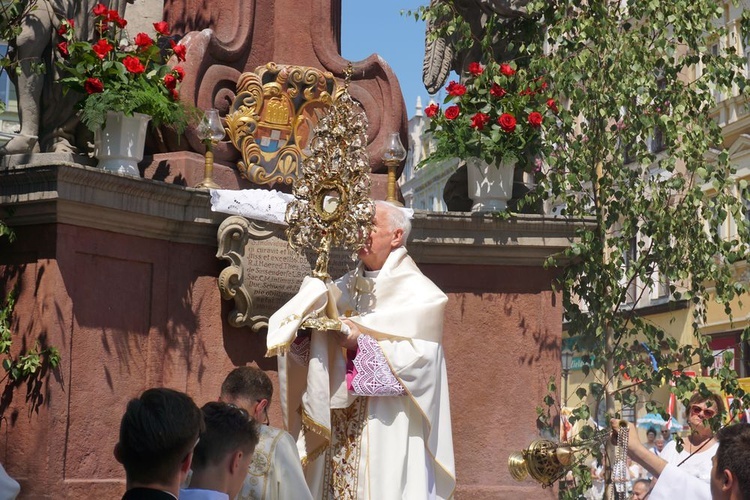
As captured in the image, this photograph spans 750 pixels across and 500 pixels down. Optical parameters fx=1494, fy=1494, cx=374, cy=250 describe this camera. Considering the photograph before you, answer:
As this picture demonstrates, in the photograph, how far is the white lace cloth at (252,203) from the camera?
28.9ft

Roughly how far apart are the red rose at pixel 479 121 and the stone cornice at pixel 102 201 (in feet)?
5.64

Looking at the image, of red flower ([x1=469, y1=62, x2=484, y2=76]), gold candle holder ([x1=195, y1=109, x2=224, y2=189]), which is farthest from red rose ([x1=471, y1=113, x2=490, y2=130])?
gold candle holder ([x1=195, y1=109, x2=224, y2=189])

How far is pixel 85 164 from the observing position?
8.61 meters

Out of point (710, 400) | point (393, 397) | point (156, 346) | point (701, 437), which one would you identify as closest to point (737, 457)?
point (393, 397)

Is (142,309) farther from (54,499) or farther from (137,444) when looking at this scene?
(137,444)

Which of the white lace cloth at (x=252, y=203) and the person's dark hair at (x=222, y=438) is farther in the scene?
the white lace cloth at (x=252, y=203)

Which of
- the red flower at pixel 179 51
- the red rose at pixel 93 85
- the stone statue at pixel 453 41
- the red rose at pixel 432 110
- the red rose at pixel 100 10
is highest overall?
the stone statue at pixel 453 41

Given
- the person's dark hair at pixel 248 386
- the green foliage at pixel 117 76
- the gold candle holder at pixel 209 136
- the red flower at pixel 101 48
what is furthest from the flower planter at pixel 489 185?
the person's dark hair at pixel 248 386

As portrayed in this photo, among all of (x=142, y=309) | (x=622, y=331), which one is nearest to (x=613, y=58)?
(x=622, y=331)

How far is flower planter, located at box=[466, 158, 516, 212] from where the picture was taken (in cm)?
965

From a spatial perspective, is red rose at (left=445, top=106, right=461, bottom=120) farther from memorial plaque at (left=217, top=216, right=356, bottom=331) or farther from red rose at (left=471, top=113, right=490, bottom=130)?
memorial plaque at (left=217, top=216, right=356, bottom=331)

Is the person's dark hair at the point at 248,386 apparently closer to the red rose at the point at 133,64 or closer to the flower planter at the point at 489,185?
the red rose at the point at 133,64

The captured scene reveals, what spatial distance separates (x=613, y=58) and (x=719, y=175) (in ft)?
3.43

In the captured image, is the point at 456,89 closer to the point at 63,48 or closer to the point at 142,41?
the point at 142,41
